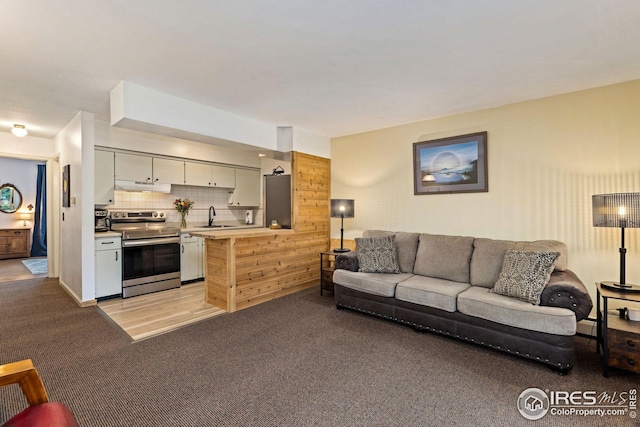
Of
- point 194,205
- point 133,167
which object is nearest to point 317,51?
point 133,167

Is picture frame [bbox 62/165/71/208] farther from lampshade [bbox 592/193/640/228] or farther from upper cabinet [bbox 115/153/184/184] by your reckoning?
lampshade [bbox 592/193/640/228]

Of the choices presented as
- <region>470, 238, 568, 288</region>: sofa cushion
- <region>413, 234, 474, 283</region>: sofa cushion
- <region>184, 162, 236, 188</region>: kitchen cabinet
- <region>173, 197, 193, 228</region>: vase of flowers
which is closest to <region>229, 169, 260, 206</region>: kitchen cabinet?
<region>184, 162, 236, 188</region>: kitchen cabinet

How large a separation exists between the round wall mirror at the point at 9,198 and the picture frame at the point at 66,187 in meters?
4.92

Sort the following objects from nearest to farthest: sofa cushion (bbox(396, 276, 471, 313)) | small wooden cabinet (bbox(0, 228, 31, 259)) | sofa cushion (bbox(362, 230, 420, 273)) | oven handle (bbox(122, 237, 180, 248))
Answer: sofa cushion (bbox(396, 276, 471, 313)) < sofa cushion (bbox(362, 230, 420, 273)) < oven handle (bbox(122, 237, 180, 248)) < small wooden cabinet (bbox(0, 228, 31, 259))

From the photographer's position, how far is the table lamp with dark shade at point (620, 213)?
2.43 m

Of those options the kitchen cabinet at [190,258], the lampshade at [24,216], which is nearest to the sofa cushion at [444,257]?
the kitchen cabinet at [190,258]

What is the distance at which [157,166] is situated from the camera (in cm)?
501

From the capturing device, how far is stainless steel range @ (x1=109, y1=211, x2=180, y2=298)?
14.4ft

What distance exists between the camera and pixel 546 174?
10.9 ft

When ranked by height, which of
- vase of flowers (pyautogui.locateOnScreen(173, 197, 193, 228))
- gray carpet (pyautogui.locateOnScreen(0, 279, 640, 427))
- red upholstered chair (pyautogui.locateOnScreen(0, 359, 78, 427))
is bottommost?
gray carpet (pyautogui.locateOnScreen(0, 279, 640, 427))

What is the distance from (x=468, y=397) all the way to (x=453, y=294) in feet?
3.38

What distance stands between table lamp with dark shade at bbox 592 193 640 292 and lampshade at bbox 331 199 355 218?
273 centimetres

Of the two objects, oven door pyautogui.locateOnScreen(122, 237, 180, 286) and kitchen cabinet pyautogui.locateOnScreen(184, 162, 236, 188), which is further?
kitchen cabinet pyautogui.locateOnScreen(184, 162, 236, 188)

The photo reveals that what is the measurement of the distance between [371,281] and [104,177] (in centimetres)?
405
